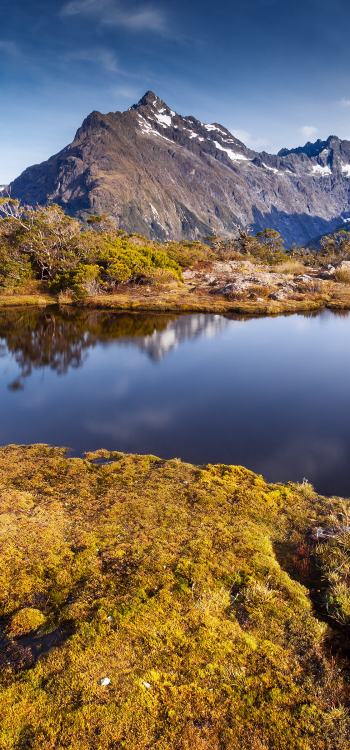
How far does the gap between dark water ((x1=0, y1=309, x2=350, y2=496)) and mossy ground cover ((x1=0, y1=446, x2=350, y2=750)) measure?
19.7ft

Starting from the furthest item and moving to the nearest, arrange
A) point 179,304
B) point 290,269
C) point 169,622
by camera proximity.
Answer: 1. point 290,269
2. point 179,304
3. point 169,622

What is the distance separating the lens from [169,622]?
27.2ft

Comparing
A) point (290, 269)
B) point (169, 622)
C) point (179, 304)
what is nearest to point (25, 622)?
point (169, 622)

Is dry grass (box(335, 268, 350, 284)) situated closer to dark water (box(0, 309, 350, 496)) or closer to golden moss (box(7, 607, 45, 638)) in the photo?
dark water (box(0, 309, 350, 496))

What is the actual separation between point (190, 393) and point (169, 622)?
21376 millimetres

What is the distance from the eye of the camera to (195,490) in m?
15.4

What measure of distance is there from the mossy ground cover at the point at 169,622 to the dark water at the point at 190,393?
19.7 feet

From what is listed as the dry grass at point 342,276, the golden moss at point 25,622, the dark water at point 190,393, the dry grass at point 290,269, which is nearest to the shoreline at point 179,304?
the dark water at point 190,393

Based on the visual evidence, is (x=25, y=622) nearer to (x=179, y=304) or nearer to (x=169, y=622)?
(x=169, y=622)

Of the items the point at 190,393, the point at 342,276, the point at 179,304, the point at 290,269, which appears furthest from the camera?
the point at 290,269

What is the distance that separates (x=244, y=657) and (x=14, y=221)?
8712 centimetres

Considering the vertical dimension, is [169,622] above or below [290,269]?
below

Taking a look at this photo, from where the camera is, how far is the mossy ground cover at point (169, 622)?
640cm

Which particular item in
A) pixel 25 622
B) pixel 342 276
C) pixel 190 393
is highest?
pixel 342 276
